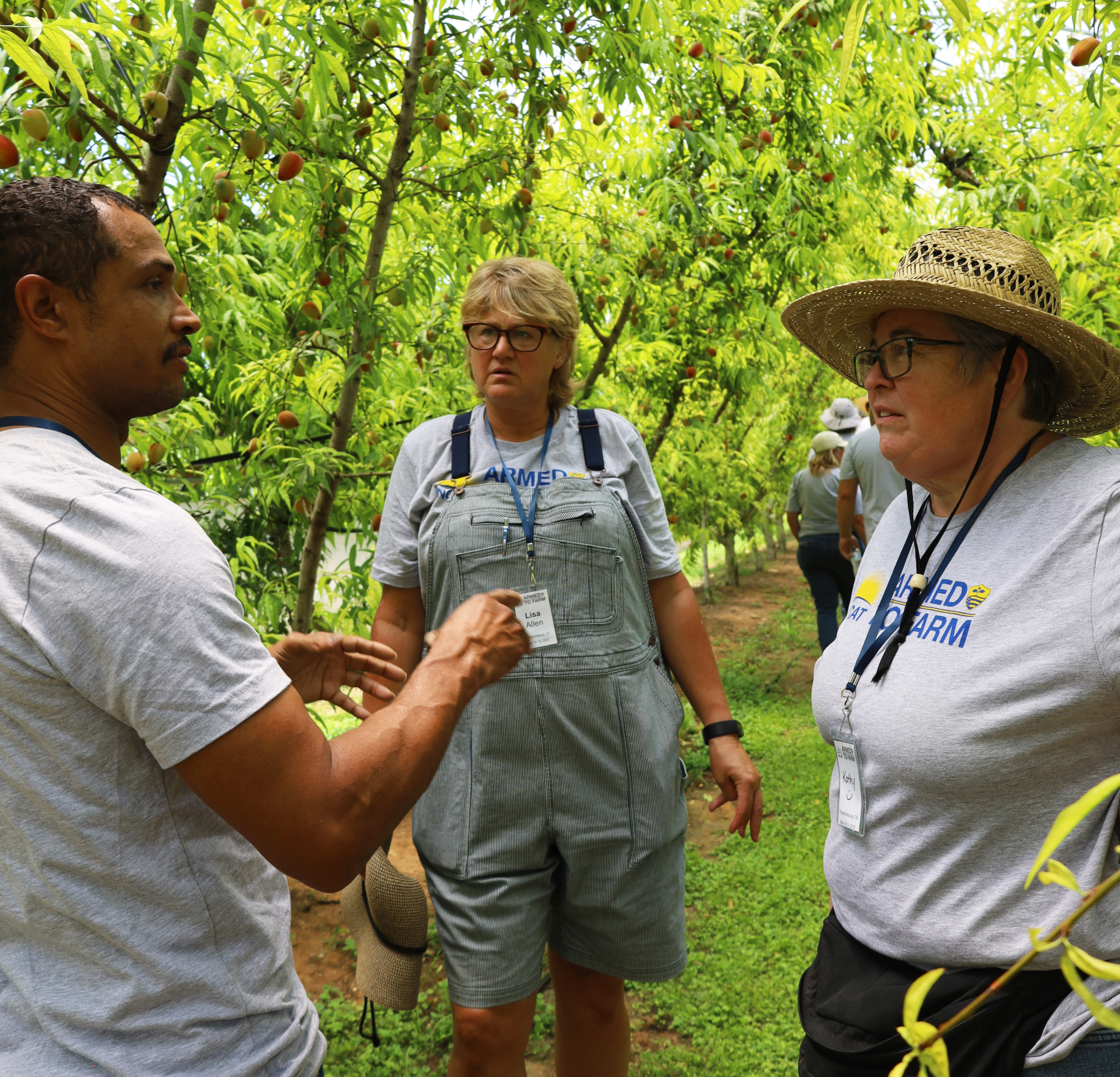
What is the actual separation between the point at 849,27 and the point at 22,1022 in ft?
4.86

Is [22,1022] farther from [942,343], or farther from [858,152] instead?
[858,152]

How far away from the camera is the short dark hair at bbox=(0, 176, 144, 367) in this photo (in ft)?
3.81

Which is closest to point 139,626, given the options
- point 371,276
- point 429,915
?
point 371,276

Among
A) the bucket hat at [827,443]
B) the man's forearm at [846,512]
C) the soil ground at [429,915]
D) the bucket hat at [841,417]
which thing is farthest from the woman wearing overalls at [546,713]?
the bucket hat at [841,417]

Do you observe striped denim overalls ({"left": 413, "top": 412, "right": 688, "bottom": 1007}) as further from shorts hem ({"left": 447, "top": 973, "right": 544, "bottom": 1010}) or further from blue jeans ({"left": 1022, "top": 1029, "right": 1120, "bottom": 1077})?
blue jeans ({"left": 1022, "top": 1029, "right": 1120, "bottom": 1077})

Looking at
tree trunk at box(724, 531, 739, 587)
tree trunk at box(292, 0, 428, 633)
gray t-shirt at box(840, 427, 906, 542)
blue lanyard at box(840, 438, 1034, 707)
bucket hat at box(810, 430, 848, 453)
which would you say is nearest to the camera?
blue lanyard at box(840, 438, 1034, 707)

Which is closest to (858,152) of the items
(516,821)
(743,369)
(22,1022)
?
(743,369)

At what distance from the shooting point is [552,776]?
210 cm

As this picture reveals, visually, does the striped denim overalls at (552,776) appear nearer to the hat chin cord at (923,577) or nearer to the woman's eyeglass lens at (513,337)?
the woman's eyeglass lens at (513,337)

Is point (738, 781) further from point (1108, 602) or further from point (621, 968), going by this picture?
point (1108, 602)

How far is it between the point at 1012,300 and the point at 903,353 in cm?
18

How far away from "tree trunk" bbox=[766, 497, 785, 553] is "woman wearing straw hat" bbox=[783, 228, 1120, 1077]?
1158 cm

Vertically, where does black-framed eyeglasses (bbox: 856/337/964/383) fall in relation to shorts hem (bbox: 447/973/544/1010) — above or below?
above

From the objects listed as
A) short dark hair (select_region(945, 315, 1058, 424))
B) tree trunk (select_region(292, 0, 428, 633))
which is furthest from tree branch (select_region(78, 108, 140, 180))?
short dark hair (select_region(945, 315, 1058, 424))
